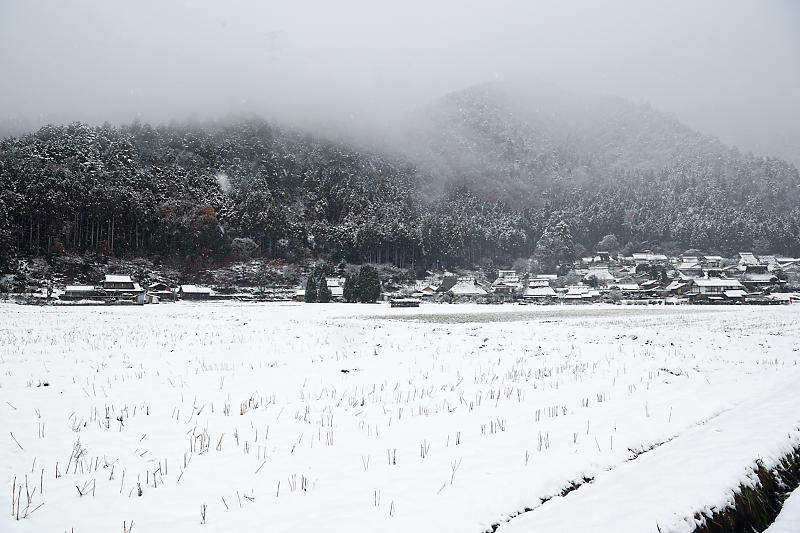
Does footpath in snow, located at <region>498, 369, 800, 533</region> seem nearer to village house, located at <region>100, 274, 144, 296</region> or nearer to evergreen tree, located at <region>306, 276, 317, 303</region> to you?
evergreen tree, located at <region>306, 276, 317, 303</region>

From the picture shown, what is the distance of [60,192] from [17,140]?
51783 mm

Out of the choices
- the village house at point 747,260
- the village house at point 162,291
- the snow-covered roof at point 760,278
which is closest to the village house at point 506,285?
the snow-covered roof at point 760,278

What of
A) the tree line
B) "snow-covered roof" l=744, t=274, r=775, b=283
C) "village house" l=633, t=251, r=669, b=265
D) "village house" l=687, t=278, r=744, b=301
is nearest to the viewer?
"village house" l=687, t=278, r=744, b=301

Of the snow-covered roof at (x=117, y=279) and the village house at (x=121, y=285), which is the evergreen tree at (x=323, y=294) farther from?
the snow-covered roof at (x=117, y=279)

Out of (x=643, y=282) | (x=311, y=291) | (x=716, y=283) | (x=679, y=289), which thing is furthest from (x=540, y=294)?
(x=311, y=291)

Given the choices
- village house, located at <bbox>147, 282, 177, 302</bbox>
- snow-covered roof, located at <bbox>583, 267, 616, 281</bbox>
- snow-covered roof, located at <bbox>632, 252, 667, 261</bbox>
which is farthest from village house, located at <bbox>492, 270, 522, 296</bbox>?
village house, located at <bbox>147, 282, 177, 302</bbox>

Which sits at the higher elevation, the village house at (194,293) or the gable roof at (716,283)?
the gable roof at (716,283)

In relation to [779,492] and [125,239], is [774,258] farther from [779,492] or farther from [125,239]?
[125,239]

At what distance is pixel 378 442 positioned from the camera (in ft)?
20.9

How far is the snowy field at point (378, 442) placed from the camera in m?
4.21

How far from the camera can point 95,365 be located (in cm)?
1238

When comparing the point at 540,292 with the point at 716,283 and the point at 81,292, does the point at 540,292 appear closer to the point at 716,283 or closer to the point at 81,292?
the point at 716,283

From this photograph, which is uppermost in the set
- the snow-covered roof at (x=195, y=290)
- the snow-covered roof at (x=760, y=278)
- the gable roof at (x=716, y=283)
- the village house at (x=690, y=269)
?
the village house at (x=690, y=269)

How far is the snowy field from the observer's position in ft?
13.8
